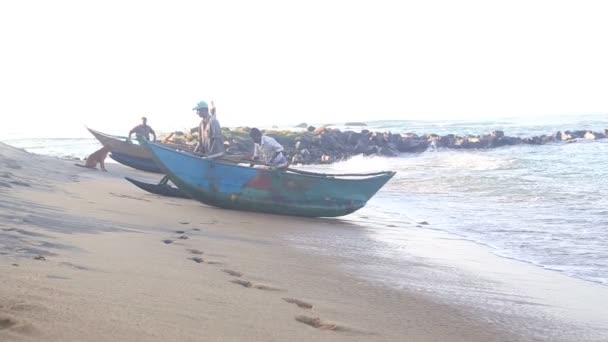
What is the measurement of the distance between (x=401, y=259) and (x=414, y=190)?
9.30m

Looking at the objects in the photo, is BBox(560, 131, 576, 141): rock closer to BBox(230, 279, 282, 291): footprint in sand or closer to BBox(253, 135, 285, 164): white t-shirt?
BBox(253, 135, 285, 164): white t-shirt

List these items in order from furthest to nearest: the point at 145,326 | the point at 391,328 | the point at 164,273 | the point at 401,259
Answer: the point at 401,259 → the point at 164,273 → the point at 391,328 → the point at 145,326

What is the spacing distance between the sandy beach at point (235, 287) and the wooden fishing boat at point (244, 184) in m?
2.02

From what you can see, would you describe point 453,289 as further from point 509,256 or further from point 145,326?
point 145,326

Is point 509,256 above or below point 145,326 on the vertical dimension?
below

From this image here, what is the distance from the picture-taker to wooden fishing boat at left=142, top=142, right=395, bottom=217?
1098 centimetres

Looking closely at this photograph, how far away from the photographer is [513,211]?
471 inches

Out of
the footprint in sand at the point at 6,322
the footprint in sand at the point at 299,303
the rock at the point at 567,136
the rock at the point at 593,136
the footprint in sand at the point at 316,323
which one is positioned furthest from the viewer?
the rock at the point at 567,136

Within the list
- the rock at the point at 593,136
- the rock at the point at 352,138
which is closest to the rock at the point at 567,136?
the rock at the point at 593,136

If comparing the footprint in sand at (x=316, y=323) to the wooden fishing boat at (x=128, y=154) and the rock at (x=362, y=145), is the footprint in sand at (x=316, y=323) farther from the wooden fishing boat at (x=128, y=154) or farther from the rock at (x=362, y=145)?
the rock at (x=362, y=145)

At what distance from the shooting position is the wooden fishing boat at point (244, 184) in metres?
11.0

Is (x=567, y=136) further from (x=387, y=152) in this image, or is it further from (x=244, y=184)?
(x=244, y=184)

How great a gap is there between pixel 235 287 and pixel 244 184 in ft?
21.2

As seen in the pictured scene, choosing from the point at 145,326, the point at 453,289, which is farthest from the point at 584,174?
the point at 145,326
